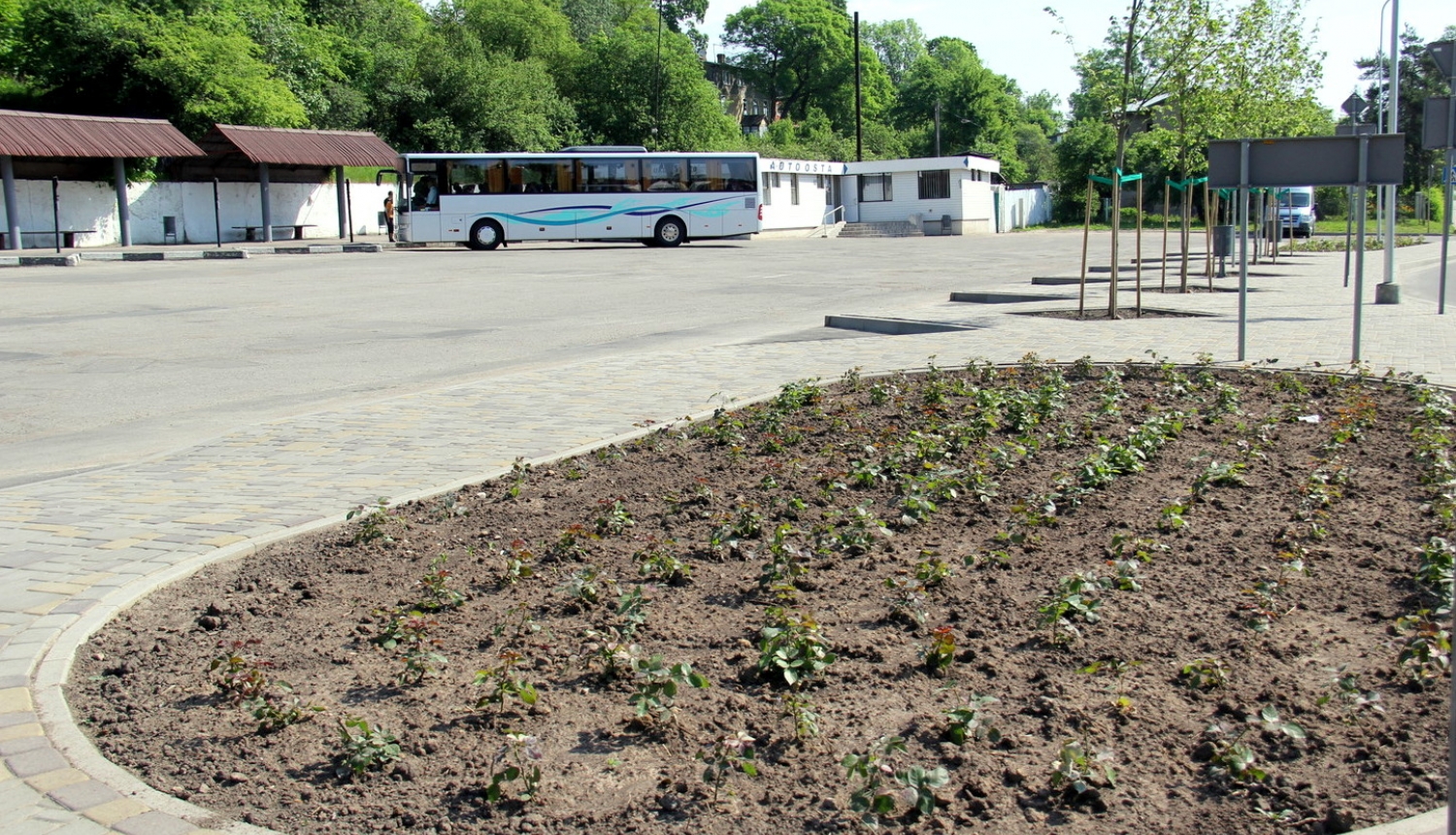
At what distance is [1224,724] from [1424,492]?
10.2 feet

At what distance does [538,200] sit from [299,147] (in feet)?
30.8

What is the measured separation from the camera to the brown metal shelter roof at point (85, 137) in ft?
118

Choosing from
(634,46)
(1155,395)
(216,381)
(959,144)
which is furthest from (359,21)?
(1155,395)

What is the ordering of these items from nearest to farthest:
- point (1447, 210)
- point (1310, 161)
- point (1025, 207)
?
point (1310, 161)
point (1447, 210)
point (1025, 207)

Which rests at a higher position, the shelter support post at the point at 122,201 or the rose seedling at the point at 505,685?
the shelter support post at the point at 122,201

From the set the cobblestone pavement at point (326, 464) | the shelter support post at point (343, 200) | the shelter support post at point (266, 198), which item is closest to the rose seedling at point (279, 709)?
the cobblestone pavement at point (326, 464)

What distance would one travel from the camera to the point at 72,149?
37062mm

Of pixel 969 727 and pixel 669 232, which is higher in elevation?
pixel 669 232

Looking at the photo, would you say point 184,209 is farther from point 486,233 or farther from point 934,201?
point 934,201

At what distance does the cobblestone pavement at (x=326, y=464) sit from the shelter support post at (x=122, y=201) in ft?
104

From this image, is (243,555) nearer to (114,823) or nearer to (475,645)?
(475,645)

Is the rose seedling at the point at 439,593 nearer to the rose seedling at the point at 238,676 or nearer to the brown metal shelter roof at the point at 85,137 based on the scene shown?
the rose seedling at the point at 238,676

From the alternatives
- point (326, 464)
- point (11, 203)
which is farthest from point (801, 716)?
point (11, 203)

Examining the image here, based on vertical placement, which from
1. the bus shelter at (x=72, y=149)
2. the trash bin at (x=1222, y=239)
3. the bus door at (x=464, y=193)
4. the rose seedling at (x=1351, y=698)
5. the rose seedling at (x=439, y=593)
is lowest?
the rose seedling at (x=1351, y=698)
